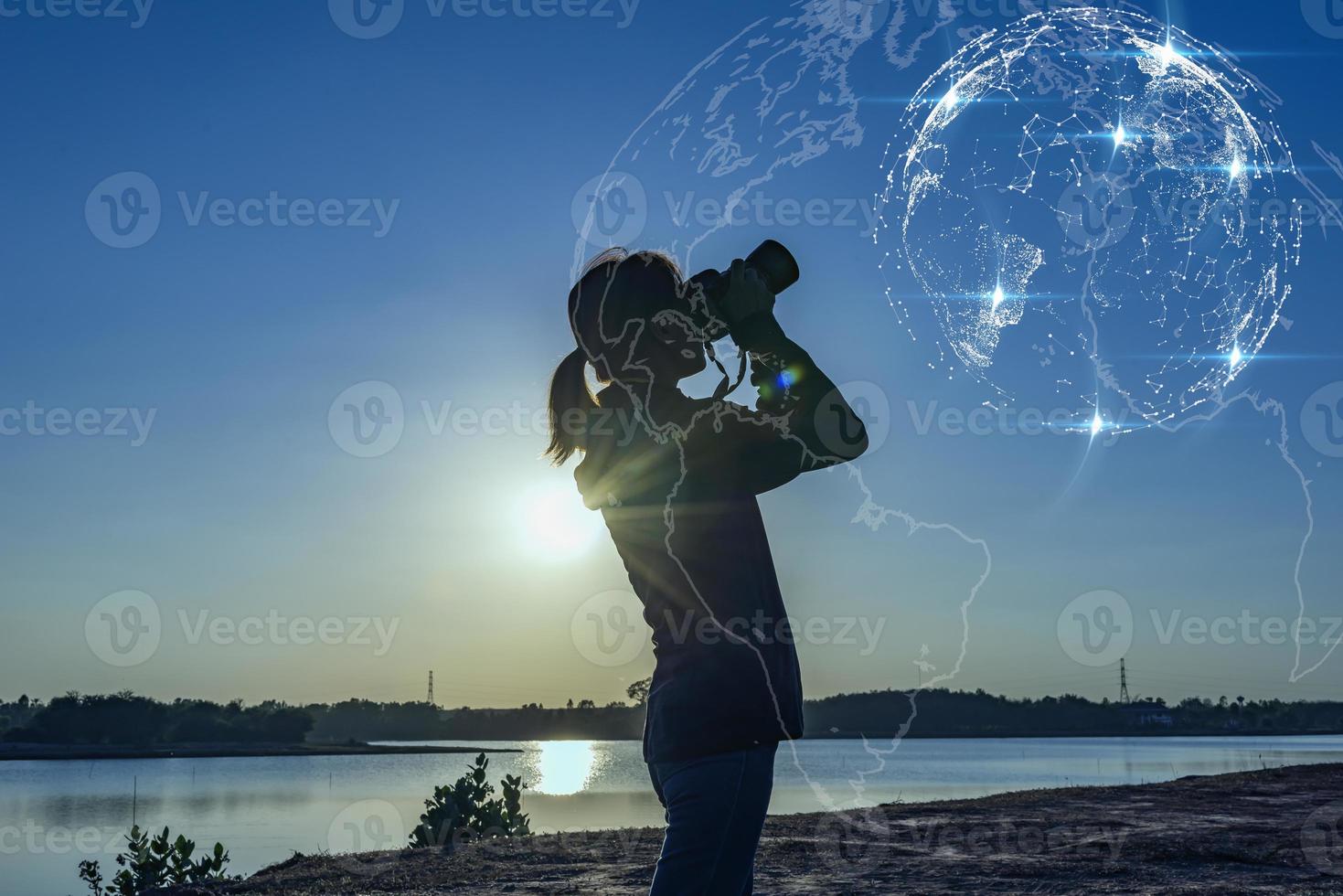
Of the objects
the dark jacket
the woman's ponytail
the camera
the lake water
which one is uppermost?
the camera

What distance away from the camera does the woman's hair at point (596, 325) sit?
236 centimetres

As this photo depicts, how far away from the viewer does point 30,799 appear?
55.5 metres

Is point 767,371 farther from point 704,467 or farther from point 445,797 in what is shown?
point 445,797

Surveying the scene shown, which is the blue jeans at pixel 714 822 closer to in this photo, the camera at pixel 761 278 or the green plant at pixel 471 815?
the camera at pixel 761 278

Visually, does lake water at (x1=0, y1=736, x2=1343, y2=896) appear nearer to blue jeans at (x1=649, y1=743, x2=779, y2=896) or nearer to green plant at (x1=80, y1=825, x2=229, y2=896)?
blue jeans at (x1=649, y1=743, x2=779, y2=896)

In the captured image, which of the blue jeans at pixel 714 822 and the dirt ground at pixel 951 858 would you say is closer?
the blue jeans at pixel 714 822

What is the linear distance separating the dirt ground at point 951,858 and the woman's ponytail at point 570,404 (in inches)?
210

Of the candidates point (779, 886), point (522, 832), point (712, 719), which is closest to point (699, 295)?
point (712, 719)

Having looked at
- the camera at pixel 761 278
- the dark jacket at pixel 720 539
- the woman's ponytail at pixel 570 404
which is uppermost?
the camera at pixel 761 278

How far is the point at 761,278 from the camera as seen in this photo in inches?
92.3

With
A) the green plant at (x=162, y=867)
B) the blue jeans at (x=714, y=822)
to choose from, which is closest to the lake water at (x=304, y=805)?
the blue jeans at (x=714, y=822)

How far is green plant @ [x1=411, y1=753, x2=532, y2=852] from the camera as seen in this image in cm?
1150

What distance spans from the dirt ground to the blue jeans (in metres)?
5.40

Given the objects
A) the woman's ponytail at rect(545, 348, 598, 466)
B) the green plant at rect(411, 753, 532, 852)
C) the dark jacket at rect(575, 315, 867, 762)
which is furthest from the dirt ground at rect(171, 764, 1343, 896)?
the dark jacket at rect(575, 315, 867, 762)
